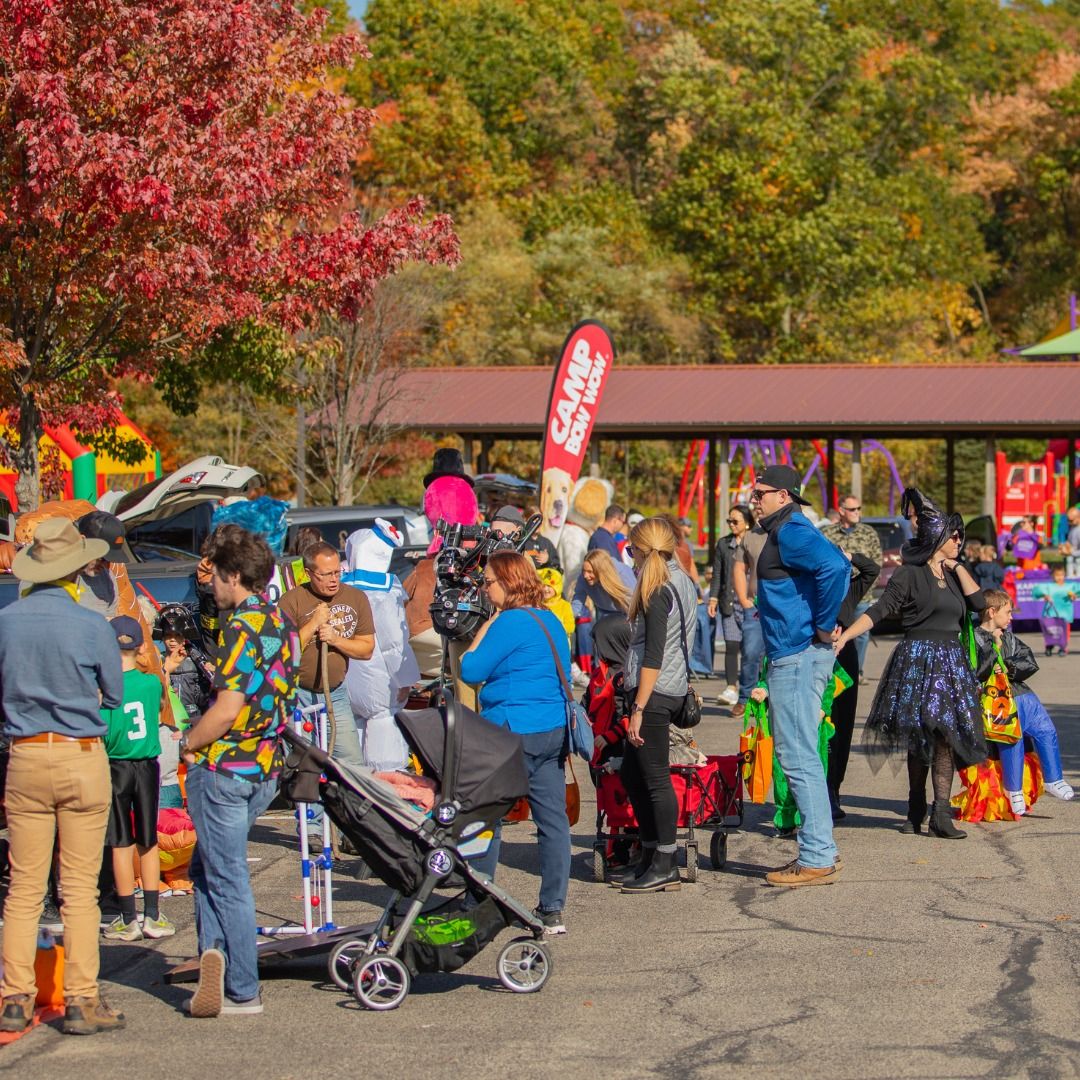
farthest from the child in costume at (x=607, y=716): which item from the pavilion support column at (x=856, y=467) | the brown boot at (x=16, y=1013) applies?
the pavilion support column at (x=856, y=467)

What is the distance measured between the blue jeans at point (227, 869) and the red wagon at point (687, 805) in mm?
2726

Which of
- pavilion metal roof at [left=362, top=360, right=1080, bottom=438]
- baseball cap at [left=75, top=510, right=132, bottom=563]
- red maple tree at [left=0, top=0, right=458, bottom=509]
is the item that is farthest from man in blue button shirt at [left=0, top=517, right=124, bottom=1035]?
pavilion metal roof at [left=362, top=360, right=1080, bottom=438]

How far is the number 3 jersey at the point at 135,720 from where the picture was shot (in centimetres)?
714

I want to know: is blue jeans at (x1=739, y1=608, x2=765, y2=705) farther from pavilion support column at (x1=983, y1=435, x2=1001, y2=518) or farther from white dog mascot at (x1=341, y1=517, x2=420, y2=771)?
pavilion support column at (x1=983, y1=435, x2=1001, y2=518)

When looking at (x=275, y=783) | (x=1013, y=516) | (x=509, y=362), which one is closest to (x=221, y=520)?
(x=275, y=783)

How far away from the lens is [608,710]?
27.7 ft

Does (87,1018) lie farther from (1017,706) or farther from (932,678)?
(1017,706)

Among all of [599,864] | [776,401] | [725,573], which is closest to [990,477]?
[776,401]

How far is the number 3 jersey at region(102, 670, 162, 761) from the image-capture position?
7.14 metres

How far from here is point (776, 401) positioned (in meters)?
31.3

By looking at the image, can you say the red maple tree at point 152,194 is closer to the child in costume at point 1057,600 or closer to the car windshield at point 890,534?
the child in costume at point 1057,600

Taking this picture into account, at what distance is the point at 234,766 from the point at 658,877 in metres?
2.87

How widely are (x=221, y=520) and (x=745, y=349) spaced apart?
39066mm

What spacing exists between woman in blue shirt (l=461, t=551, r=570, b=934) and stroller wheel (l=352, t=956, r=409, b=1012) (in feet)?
2.65
